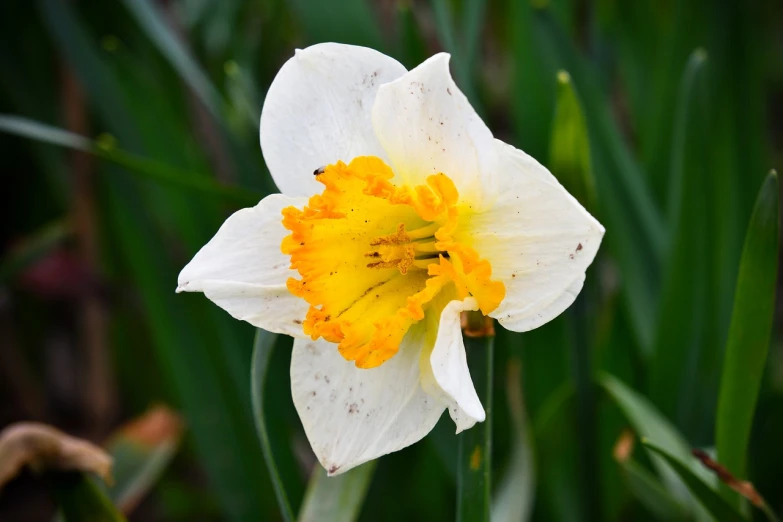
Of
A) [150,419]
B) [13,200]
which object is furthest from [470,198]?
[13,200]

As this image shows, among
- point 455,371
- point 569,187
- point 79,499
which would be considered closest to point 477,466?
point 455,371

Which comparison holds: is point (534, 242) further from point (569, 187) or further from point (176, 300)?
point (176, 300)

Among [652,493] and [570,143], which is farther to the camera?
[652,493]

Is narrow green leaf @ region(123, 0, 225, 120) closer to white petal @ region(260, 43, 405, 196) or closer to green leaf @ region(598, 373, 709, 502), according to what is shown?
white petal @ region(260, 43, 405, 196)

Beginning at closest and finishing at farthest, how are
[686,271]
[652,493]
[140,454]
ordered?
[652,493]
[686,271]
[140,454]

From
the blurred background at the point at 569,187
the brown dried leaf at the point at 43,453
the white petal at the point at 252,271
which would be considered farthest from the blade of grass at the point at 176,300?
the white petal at the point at 252,271

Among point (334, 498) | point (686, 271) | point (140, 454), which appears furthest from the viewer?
point (140, 454)
